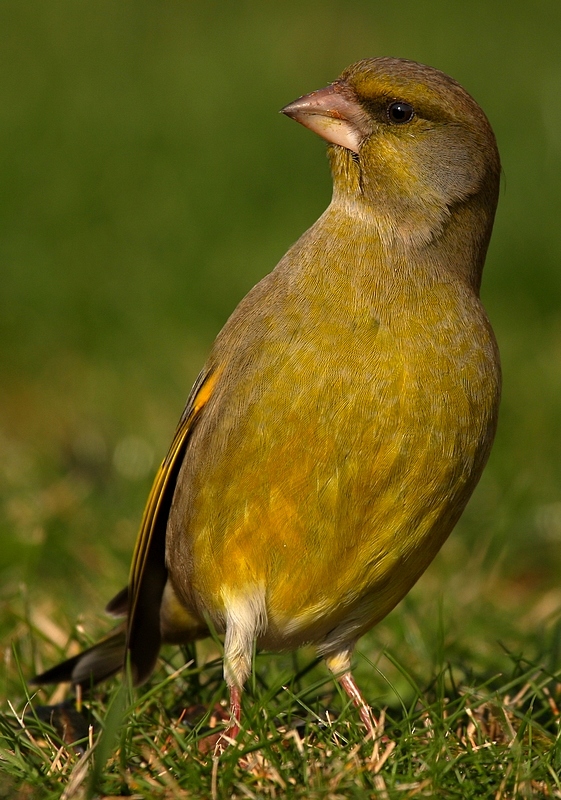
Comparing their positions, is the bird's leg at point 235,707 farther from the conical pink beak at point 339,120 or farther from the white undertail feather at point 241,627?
the conical pink beak at point 339,120

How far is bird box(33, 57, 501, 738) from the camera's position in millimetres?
4059

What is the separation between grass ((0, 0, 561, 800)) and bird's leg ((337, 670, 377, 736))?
0.13 meters

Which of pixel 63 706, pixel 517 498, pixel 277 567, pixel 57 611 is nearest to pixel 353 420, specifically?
pixel 277 567

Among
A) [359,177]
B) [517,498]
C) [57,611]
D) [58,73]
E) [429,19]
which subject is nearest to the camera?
[359,177]

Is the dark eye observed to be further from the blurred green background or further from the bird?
the blurred green background

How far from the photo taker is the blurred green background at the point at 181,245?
20.9 feet

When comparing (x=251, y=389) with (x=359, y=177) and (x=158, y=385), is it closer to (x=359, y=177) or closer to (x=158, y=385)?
(x=359, y=177)

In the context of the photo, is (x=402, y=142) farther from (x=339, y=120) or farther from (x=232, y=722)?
(x=232, y=722)

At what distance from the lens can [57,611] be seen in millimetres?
5590

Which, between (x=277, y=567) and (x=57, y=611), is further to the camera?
(x=57, y=611)

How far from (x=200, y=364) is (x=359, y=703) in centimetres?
443

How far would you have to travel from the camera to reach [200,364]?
8.48 meters

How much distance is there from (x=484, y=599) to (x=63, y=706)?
242cm

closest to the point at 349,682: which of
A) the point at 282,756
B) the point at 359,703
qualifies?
the point at 359,703
